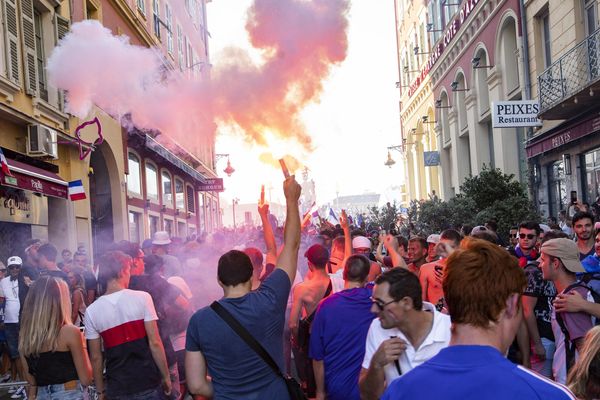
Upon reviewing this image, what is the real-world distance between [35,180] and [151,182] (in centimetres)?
1208

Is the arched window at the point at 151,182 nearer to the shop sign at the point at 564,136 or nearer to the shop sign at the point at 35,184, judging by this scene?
the shop sign at the point at 35,184

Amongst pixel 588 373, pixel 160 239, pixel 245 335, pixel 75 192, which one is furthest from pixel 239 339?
pixel 75 192

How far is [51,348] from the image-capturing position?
491 cm

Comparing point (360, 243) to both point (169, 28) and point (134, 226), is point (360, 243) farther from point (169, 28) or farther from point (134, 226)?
point (169, 28)

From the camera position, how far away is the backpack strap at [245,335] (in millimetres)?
3727

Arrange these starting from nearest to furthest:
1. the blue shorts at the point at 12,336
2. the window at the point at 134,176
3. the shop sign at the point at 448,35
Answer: the blue shorts at the point at 12,336, the window at the point at 134,176, the shop sign at the point at 448,35

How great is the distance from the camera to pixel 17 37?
43.7 ft

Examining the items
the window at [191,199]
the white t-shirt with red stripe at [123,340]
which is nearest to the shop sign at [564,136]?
the white t-shirt with red stripe at [123,340]

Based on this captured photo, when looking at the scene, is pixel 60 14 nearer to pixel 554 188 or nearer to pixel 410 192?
pixel 554 188

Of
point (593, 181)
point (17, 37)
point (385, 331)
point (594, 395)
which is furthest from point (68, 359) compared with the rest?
point (593, 181)

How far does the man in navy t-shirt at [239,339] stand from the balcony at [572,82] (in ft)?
37.0

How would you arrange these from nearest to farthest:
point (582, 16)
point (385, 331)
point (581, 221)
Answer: point (385, 331) → point (581, 221) → point (582, 16)

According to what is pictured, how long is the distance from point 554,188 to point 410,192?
2480 cm

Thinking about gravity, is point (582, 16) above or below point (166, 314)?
above
